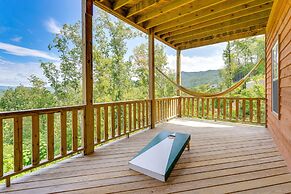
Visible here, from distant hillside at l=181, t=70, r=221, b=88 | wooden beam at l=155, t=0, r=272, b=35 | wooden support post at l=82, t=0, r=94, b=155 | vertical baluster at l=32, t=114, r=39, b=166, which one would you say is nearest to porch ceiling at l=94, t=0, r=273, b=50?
wooden beam at l=155, t=0, r=272, b=35

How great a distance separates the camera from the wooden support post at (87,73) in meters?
2.64

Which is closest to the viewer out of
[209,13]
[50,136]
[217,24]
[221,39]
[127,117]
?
[50,136]

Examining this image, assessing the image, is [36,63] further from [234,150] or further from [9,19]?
[234,150]

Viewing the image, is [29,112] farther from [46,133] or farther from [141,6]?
[141,6]

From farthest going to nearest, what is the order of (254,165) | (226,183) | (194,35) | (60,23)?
(60,23) → (194,35) → (254,165) → (226,183)

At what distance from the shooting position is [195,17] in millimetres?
3762

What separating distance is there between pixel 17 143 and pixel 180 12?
333 cm

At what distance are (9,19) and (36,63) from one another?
116cm

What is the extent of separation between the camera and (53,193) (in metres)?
1.66

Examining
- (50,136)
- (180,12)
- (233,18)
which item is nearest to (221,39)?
(233,18)

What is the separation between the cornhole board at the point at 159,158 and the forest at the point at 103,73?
2834mm

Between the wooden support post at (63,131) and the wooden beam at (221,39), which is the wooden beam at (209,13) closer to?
the wooden beam at (221,39)

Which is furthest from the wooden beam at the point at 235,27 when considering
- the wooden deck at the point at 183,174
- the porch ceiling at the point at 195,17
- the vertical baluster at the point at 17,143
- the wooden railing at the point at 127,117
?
the vertical baluster at the point at 17,143

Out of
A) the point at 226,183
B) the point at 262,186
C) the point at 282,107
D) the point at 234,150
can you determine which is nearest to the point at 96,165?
the point at 226,183
